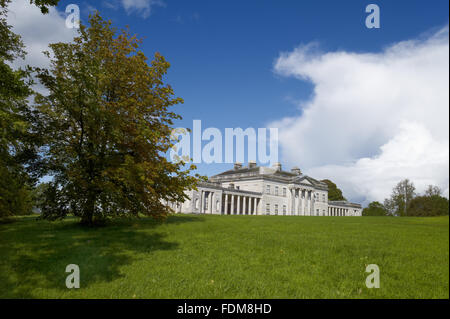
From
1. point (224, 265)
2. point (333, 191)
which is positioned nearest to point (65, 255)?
point (224, 265)

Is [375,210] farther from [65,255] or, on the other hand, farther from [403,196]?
[65,255]

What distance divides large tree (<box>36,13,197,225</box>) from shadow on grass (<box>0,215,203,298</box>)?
1.81 m

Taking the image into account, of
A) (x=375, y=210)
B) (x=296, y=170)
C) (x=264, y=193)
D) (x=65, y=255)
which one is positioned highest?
(x=296, y=170)

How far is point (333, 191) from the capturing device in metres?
108

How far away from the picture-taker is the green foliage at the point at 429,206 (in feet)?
228

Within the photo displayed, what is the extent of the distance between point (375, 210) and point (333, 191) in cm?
2168

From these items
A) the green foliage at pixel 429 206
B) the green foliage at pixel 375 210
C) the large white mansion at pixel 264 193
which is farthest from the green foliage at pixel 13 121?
the green foliage at pixel 375 210

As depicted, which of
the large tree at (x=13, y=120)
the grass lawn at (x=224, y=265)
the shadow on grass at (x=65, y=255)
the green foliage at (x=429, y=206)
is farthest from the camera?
the green foliage at (x=429, y=206)

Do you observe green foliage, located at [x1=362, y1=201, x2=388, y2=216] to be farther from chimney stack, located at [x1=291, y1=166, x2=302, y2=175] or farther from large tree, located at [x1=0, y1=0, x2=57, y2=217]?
large tree, located at [x1=0, y1=0, x2=57, y2=217]

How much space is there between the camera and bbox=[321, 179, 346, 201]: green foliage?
10731cm

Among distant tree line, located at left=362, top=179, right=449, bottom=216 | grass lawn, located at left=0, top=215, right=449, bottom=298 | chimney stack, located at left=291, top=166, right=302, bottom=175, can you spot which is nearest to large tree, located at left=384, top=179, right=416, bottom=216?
distant tree line, located at left=362, top=179, right=449, bottom=216

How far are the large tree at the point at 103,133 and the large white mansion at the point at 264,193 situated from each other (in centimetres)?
4915

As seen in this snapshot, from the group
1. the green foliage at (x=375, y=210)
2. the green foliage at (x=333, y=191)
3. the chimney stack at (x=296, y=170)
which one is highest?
the chimney stack at (x=296, y=170)

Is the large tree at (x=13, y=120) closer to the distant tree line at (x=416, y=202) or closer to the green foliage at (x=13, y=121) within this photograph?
the green foliage at (x=13, y=121)
